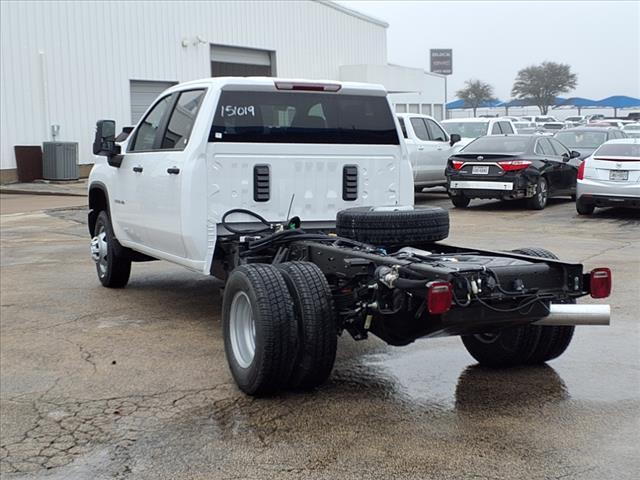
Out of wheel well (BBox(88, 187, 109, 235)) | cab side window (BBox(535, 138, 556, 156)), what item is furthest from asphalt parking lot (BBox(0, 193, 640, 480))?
cab side window (BBox(535, 138, 556, 156))

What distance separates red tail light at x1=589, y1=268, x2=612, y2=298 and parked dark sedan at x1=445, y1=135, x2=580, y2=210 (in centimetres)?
1175

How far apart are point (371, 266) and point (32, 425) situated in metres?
2.21

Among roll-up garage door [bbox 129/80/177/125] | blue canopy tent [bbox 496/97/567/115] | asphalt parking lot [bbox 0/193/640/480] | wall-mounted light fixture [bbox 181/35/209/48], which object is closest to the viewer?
asphalt parking lot [bbox 0/193/640/480]

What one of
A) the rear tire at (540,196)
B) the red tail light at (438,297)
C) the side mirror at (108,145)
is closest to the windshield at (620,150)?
the rear tire at (540,196)

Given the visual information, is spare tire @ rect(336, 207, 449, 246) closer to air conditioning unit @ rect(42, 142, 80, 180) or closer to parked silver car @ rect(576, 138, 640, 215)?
parked silver car @ rect(576, 138, 640, 215)

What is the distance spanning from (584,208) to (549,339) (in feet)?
34.3

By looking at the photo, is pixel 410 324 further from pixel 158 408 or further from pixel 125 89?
pixel 125 89

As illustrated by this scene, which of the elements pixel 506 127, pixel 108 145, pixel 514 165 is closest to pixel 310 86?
pixel 108 145

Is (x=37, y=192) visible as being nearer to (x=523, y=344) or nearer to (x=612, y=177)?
(x=612, y=177)

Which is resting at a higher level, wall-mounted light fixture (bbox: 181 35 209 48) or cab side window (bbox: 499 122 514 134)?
wall-mounted light fixture (bbox: 181 35 209 48)

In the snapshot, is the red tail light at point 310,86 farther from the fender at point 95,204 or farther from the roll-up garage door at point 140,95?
Answer: the roll-up garage door at point 140,95

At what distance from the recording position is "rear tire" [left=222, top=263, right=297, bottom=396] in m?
5.07

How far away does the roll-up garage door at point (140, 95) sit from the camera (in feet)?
91.9

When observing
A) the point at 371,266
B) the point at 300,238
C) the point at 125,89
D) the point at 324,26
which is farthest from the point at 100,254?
the point at 324,26
